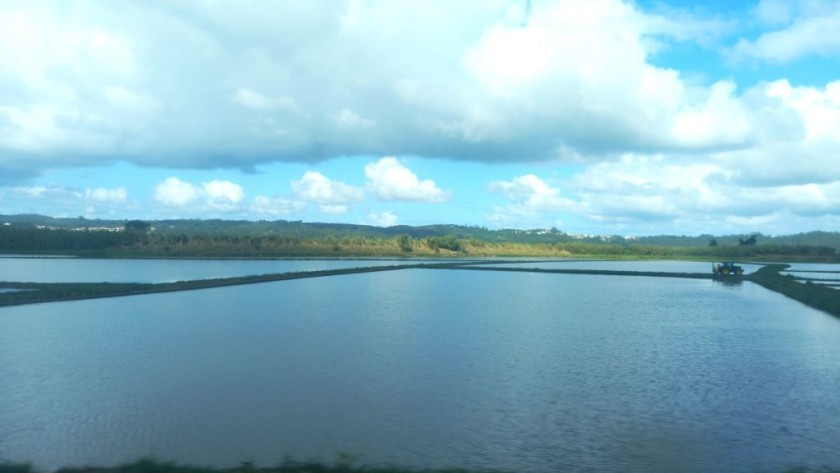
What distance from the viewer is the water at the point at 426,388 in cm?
757

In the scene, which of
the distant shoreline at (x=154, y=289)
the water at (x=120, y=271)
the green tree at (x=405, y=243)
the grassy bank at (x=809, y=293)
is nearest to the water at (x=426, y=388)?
the distant shoreline at (x=154, y=289)

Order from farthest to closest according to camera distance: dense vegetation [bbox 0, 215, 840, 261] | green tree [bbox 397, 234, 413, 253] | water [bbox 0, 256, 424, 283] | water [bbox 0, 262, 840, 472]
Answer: green tree [bbox 397, 234, 413, 253] < dense vegetation [bbox 0, 215, 840, 261] < water [bbox 0, 256, 424, 283] < water [bbox 0, 262, 840, 472]

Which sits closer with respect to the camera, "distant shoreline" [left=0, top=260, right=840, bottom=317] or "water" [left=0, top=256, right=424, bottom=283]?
"distant shoreline" [left=0, top=260, right=840, bottom=317]

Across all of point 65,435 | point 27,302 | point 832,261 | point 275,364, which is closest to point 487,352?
point 275,364

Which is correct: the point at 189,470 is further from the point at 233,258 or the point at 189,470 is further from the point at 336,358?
the point at 233,258

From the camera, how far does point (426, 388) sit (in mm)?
10578

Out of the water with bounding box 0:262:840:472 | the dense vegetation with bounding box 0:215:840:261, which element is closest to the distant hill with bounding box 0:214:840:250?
the dense vegetation with bounding box 0:215:840:261

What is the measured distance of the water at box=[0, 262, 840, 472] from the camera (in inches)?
298

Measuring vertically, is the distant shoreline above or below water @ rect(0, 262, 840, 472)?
above

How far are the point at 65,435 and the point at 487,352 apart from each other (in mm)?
7995

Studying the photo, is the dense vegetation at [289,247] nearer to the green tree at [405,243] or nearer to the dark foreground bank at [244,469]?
the green tree at [405,243]

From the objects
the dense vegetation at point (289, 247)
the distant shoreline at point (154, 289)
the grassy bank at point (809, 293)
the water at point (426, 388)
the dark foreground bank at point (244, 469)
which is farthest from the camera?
the dense vegetation at point (289, 247)

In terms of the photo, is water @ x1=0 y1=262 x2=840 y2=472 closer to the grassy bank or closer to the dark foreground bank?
the dark foreground bank

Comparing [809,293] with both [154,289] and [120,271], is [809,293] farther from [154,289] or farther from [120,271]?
[120,271]
